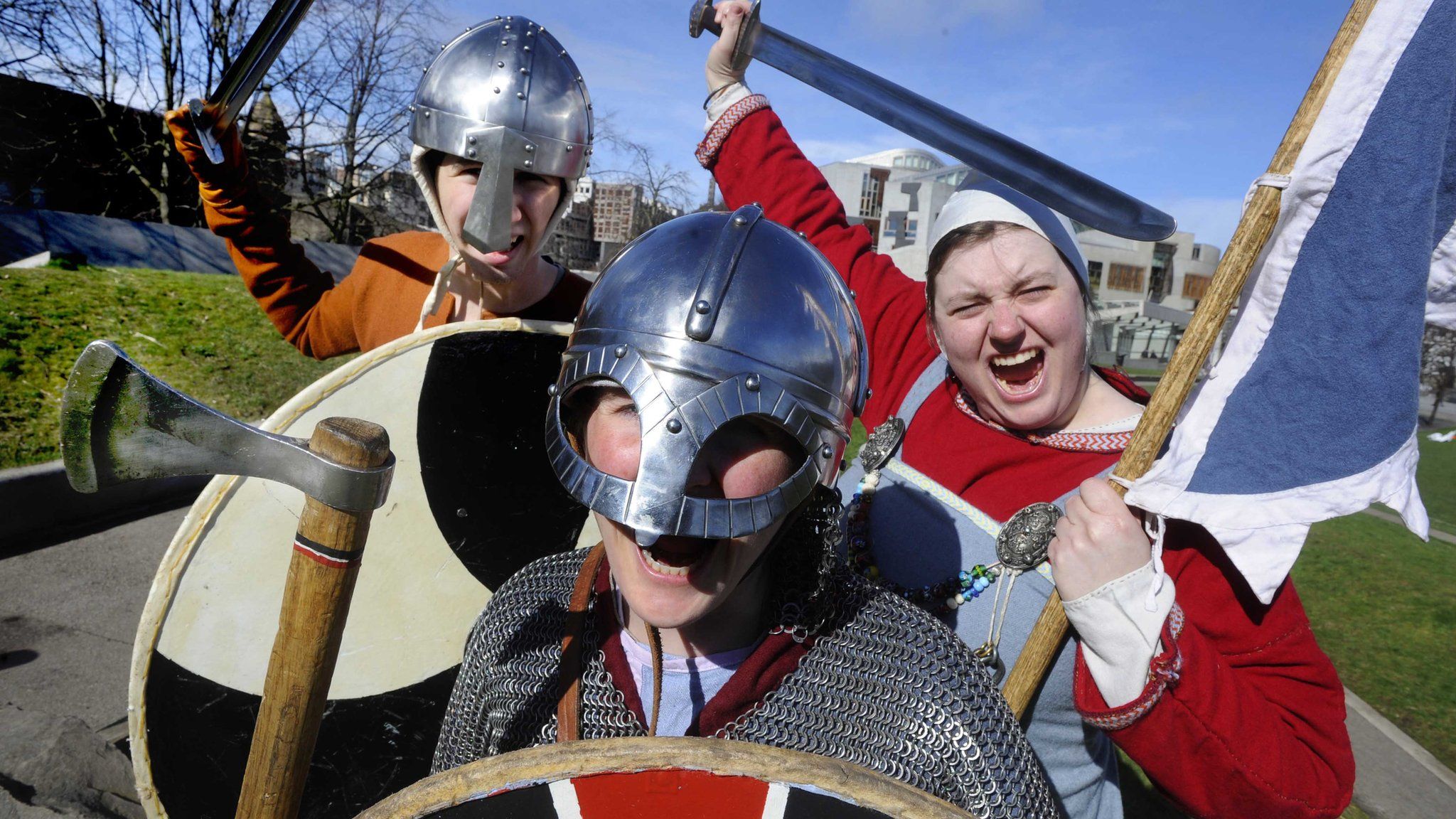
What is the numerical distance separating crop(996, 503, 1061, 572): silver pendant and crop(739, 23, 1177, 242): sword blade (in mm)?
630

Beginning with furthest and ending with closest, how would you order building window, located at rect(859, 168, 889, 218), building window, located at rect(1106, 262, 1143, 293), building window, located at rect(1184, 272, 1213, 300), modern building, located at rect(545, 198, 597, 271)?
building window, located at rect(859, 168, 889, 218), building window, located at rect(1184, 272, 1213, 300), building window, located at rect(1106, 262, 1143, 293), modern building, located at rect(545, 198, 597, 271)

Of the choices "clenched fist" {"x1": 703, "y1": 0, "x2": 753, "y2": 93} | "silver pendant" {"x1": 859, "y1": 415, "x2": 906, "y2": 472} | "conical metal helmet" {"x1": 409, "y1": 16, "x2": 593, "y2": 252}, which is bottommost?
"silver pendant" {"x1": 859, "y1": 415, "x2": 906, "y2": 472}

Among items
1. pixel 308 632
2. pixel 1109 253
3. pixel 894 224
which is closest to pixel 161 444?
pixel 308 632

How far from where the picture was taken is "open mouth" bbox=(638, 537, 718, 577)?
1.24m

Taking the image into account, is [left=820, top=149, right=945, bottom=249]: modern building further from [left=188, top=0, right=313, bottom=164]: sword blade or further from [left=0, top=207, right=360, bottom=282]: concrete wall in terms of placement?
[left=188, top=0, right=313, bottom=164]: sword blade

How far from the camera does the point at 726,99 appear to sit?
242cm

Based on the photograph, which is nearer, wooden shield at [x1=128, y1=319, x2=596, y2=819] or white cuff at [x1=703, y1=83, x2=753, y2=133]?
wooden shield at [x1=128, y1=319, x2=596, y2=819]

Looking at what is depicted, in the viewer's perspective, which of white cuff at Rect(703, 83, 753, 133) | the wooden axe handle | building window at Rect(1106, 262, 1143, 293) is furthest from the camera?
building window at Rect(1106, 262, 1143, 293)

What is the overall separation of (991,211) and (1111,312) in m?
37.5

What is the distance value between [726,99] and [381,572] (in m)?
1.65

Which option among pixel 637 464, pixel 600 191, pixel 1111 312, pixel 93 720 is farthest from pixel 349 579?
pixel 1111 312

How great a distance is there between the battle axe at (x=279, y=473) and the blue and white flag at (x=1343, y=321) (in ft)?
4.39

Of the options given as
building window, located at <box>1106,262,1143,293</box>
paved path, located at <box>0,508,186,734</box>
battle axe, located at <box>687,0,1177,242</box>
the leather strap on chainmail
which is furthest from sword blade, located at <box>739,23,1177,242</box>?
building window, located at <box>1106,262,1143,293</box>

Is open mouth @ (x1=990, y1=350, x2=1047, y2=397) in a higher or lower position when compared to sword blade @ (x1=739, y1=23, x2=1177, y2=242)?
lower
